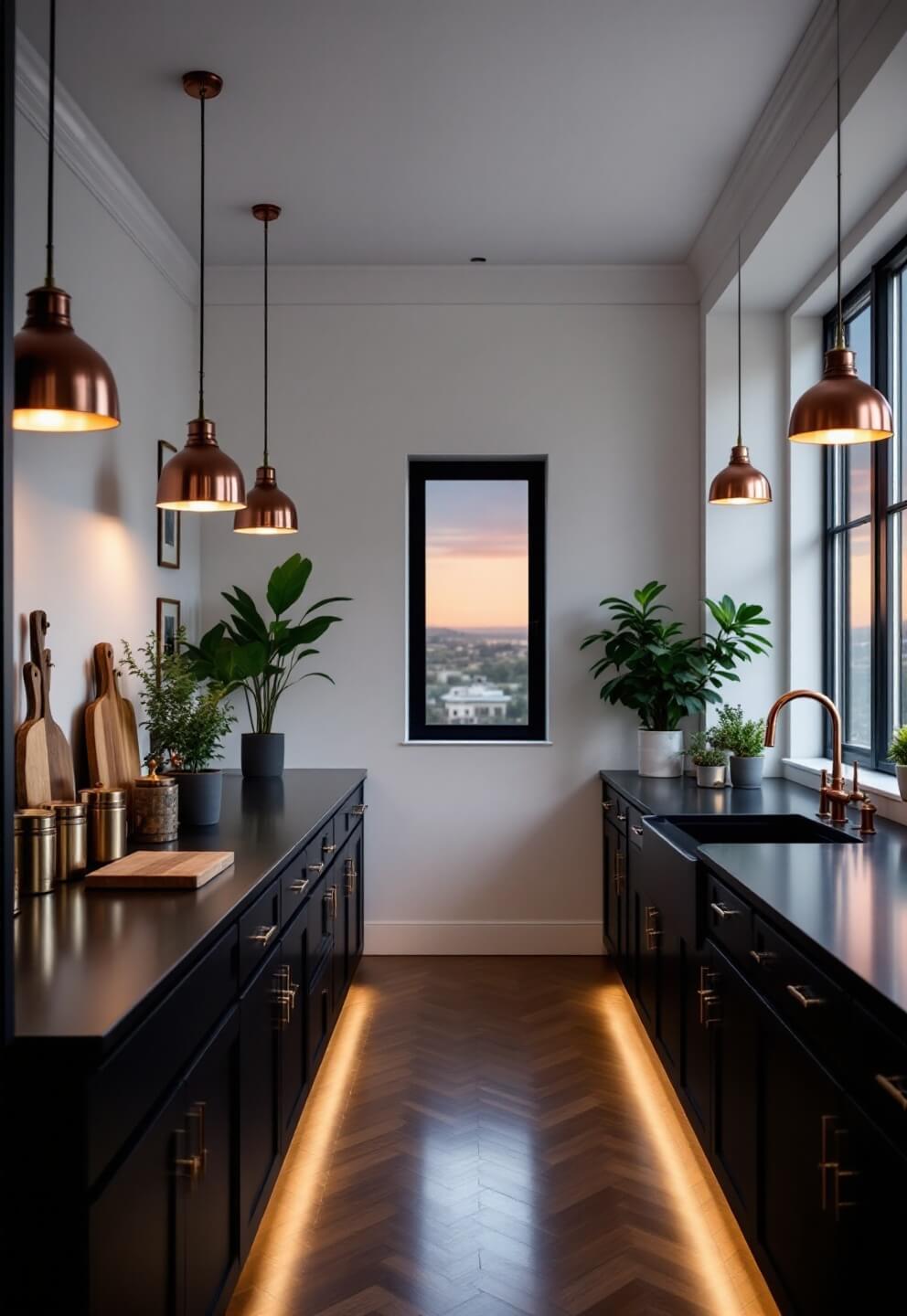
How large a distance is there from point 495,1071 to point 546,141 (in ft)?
10.5

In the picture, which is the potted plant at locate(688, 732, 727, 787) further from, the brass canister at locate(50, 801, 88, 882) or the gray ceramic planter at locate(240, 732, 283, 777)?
the brass canister at locate(50, 801, 88, 882)

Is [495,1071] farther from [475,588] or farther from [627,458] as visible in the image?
[627,458]

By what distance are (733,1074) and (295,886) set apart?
3.92 ft

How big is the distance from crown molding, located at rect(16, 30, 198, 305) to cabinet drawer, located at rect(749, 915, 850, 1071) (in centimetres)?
291

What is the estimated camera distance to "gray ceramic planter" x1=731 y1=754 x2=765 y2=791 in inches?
156

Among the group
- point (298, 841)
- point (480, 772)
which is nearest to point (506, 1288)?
point (298, 841)

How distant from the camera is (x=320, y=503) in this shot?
4824 mm

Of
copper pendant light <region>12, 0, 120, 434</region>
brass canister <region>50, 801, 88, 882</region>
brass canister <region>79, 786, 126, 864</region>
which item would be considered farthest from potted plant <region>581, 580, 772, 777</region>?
copper pendant light <region>12, 0, 120, 434</region>

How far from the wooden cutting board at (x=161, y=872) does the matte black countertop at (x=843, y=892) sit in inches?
Result: 45.8

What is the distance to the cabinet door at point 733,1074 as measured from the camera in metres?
2.17

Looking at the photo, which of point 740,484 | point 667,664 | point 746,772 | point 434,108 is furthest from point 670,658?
point 434,108

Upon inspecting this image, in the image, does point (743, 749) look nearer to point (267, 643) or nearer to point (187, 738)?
point (267, 643)

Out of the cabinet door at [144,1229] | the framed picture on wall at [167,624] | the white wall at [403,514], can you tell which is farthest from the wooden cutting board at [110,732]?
the cabinet door at [144,1229]

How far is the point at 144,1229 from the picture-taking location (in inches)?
59.8
